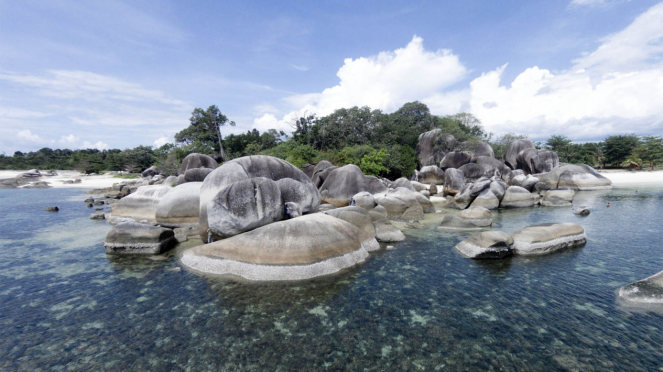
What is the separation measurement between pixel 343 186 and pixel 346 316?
15.7 metres

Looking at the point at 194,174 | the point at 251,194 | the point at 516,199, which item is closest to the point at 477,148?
the point at 516,199

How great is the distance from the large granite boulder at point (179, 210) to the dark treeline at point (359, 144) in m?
16.7

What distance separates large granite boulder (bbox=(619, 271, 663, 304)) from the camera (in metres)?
8.02

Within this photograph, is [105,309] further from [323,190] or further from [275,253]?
[323,190]

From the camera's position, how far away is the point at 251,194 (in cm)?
1245

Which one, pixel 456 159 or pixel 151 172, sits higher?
pixel 151 172

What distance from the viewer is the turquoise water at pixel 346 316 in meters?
6.10

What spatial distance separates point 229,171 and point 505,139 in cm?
6024

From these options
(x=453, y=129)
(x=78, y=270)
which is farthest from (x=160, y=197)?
(x=453, y=129)

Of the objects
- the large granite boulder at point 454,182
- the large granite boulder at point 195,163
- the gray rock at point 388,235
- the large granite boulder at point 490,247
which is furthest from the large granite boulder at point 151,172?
the large granite boulder at point 490,247

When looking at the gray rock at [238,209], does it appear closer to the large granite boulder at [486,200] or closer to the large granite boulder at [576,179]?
the large granite boulder at [486,200]

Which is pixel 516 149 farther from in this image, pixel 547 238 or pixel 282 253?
pixel 282 253

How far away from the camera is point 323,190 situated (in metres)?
23.9

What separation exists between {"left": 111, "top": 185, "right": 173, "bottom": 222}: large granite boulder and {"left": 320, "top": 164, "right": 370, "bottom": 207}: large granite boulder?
37.7ft
